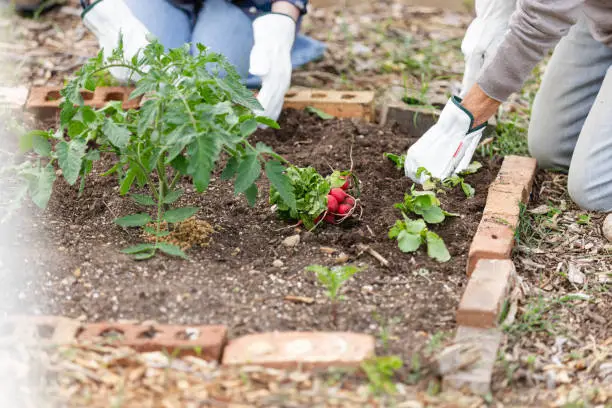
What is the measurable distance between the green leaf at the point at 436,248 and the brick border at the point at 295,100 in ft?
3.40

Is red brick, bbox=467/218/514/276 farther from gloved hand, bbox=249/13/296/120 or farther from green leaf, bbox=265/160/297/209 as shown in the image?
gloved hand, bbox=249/13/296/120

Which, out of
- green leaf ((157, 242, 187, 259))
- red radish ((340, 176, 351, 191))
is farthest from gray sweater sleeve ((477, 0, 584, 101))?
green leaf ((157, 242, 187, 259))

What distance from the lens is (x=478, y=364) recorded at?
5.95 feet

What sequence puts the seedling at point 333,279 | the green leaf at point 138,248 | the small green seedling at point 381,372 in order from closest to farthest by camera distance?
the small green seedling at point 381,372 → the seedling at point 333,279 → the green leaf at point 138,248

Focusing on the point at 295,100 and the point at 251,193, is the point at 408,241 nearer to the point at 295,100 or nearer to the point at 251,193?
Answer: the point at 251,193

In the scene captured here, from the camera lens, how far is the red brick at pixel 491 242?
7.17 feet

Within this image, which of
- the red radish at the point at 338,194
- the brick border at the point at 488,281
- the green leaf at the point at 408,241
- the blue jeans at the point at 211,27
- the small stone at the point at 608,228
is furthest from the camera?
the blue jeans at the point at 211,27

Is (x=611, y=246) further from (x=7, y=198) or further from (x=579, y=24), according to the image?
(x=7, y=198)

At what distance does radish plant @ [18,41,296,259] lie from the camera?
6.39ft

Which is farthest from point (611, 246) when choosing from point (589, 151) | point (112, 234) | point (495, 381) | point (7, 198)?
point (7, 198)

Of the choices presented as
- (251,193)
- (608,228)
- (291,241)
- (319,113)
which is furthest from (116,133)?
(608,228)

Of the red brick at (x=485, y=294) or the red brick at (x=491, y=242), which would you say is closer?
the red brick at (x=485, y=294)

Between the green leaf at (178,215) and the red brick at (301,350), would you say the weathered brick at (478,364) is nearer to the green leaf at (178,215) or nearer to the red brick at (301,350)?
the red brick at (301,350)

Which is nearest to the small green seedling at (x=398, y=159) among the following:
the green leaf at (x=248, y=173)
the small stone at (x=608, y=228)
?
the small stone at (x=608, y=228)
